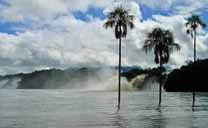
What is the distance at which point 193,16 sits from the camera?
82625 mm

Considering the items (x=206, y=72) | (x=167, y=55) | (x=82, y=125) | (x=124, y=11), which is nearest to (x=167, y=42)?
(x=167, y=55)

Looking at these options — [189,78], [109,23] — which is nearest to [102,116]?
[109,23]

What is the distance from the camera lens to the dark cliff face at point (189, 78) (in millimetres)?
146875

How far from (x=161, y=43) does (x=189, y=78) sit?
105 m

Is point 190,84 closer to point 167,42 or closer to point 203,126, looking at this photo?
point 167,42

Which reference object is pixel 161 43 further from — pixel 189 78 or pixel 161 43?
pixel 189 78

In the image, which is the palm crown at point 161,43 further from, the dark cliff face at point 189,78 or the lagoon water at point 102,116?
the dark cliff face at point 189,78

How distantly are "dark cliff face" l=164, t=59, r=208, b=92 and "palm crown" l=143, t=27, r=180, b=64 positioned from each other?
9187 cm

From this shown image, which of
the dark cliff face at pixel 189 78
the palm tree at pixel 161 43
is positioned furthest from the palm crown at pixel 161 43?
the dark cliff face at pixel 189 78

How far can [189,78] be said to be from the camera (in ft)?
509

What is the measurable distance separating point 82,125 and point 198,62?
133 meters

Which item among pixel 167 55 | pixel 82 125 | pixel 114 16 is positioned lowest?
pixel 82 125

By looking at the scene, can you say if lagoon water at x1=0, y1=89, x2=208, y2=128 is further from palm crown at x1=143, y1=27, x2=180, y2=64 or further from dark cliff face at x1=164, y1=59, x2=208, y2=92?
dark cliff face at x1=164, y1=59, x2=208, y2=92

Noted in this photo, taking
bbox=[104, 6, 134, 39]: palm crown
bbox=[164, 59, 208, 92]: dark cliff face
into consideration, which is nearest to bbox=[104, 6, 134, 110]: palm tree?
bbox=[104, 6, 134, 39]: palm crown
